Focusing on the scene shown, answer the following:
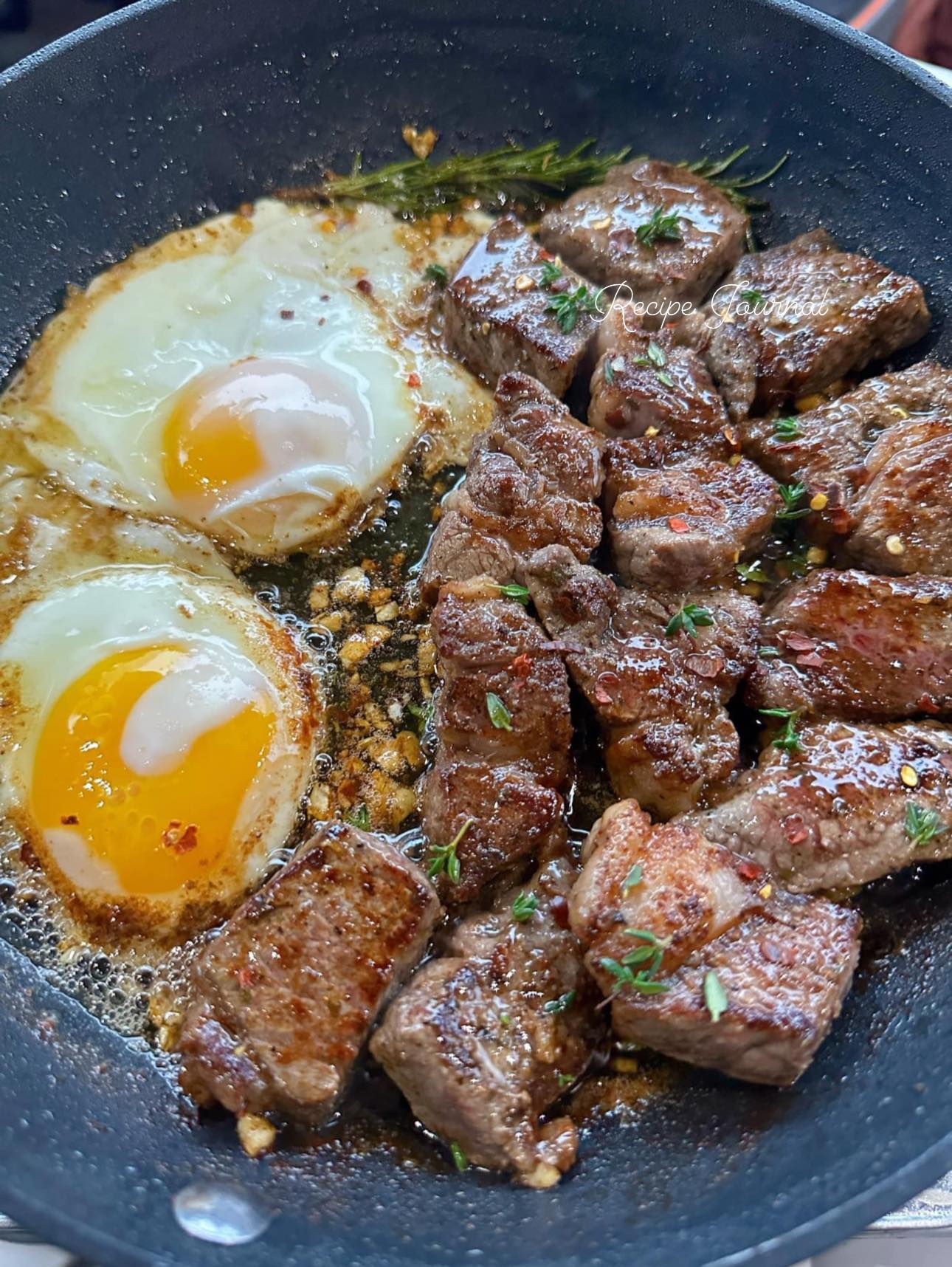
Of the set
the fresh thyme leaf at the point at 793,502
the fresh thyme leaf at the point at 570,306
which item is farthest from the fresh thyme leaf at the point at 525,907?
the fresh thyme leaf at the point at 570,306

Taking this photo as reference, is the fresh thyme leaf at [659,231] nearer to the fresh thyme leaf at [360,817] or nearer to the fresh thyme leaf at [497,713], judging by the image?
the fresh thyme leaf at [497,713]

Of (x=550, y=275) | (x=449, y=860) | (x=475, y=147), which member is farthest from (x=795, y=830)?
(x=475, y=147)

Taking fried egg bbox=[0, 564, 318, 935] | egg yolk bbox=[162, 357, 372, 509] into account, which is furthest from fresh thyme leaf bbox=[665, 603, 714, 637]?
egg yolk bbox=[162, 357, 372, 509]

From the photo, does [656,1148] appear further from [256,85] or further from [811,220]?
[256,85]

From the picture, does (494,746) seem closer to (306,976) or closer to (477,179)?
(306,976)

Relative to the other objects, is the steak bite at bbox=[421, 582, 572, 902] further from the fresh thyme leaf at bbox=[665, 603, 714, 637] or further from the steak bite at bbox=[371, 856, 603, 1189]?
the fresh thyme leaf at bbox=[665, 603, 714, 637]

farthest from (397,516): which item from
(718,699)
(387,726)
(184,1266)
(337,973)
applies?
(184,1266)
